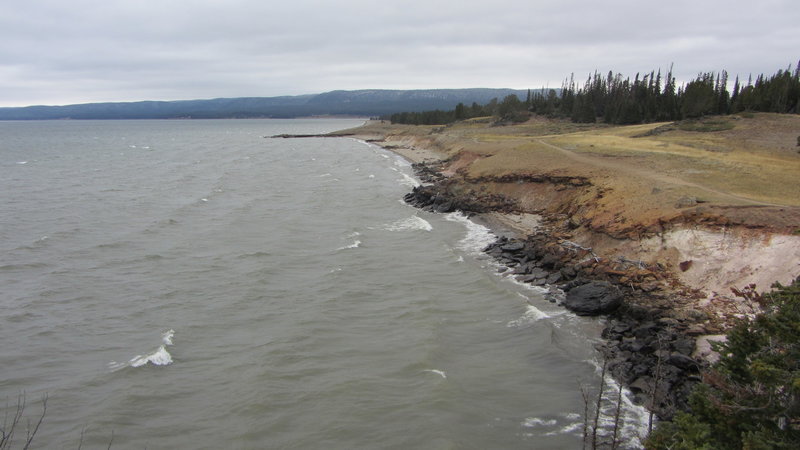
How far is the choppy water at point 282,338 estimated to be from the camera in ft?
41.8

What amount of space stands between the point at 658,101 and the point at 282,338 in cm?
8494

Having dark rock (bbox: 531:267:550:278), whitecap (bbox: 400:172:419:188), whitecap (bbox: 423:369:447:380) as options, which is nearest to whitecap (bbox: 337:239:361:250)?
dark rock (bbox: 531:267:550:278)

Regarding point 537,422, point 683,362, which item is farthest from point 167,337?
point 683,362

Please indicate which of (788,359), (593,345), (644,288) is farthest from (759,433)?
(644,288)

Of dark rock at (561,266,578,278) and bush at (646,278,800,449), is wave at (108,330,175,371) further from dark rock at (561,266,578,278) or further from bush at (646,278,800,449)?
dark rock at (561,266,578,278)

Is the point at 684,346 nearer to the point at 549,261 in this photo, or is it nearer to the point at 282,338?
the point at 549,261

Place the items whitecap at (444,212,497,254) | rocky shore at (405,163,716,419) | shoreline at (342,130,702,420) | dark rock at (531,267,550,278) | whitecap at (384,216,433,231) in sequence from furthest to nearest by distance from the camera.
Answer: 1. whitecap at (384,216,433,231)
2. whitecap at (444,212,497,254)
3. dark rock at (531,267,550,278)
4. rocky shore at (405,163,716,419)
5. shoreline at (342,130,702,420)

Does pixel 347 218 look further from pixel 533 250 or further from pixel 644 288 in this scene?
pixel 644 288

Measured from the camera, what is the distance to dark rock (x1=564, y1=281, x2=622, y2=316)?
18375 mm

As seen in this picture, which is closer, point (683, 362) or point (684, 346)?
point (683, 362)

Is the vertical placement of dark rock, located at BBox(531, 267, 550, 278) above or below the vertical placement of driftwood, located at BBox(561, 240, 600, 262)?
below

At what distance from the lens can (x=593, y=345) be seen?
16406 millimetres

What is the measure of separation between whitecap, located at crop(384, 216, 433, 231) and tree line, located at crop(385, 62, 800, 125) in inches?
2050

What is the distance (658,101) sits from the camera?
85.4 metres
